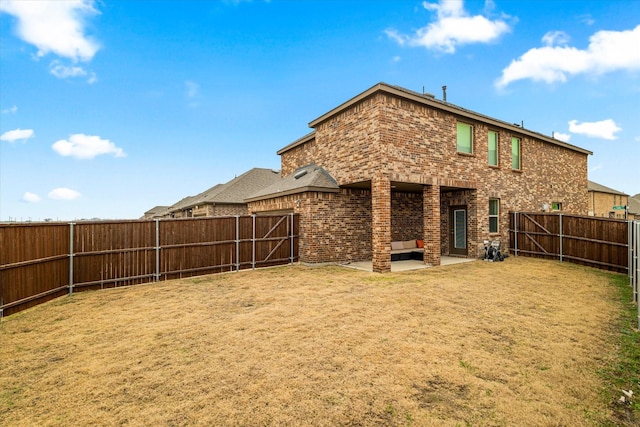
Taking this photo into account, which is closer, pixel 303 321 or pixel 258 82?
pixel 303 321

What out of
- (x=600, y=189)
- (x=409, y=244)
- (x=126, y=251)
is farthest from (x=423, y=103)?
(x=600, y=189)

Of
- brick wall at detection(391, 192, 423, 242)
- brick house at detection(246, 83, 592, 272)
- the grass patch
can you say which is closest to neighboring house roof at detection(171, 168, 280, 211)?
brick house at detection(246, 83, 592, 272)

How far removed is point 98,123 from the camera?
16.8 meters

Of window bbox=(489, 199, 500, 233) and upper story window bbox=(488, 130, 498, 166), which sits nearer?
upper story window bbox=(488, 130, 498, 166)

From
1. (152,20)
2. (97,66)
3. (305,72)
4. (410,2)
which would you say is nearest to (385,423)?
(410,2)

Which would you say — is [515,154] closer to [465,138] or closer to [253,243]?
[465,138]

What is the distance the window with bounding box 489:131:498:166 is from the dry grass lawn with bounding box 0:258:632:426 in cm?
839

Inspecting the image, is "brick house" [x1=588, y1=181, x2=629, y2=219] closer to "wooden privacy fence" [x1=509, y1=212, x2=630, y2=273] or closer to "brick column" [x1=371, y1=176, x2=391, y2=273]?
"wooden privacy fence" [x1=509, y1=212, x2=630, y2=273]

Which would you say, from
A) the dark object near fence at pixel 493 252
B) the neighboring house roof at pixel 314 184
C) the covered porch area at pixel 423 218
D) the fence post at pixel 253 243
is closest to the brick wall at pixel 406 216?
the covered porch area at pixel 423 218

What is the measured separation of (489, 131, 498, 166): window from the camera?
1432 centimetres

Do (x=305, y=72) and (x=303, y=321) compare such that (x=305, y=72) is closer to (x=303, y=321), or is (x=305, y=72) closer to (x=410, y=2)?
(x=410, y=2)

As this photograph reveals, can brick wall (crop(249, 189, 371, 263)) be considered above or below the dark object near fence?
above

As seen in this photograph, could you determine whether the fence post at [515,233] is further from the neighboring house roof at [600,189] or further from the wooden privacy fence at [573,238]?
the neighboring house roof at [600,189]

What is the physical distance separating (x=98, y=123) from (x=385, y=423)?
20894mm
